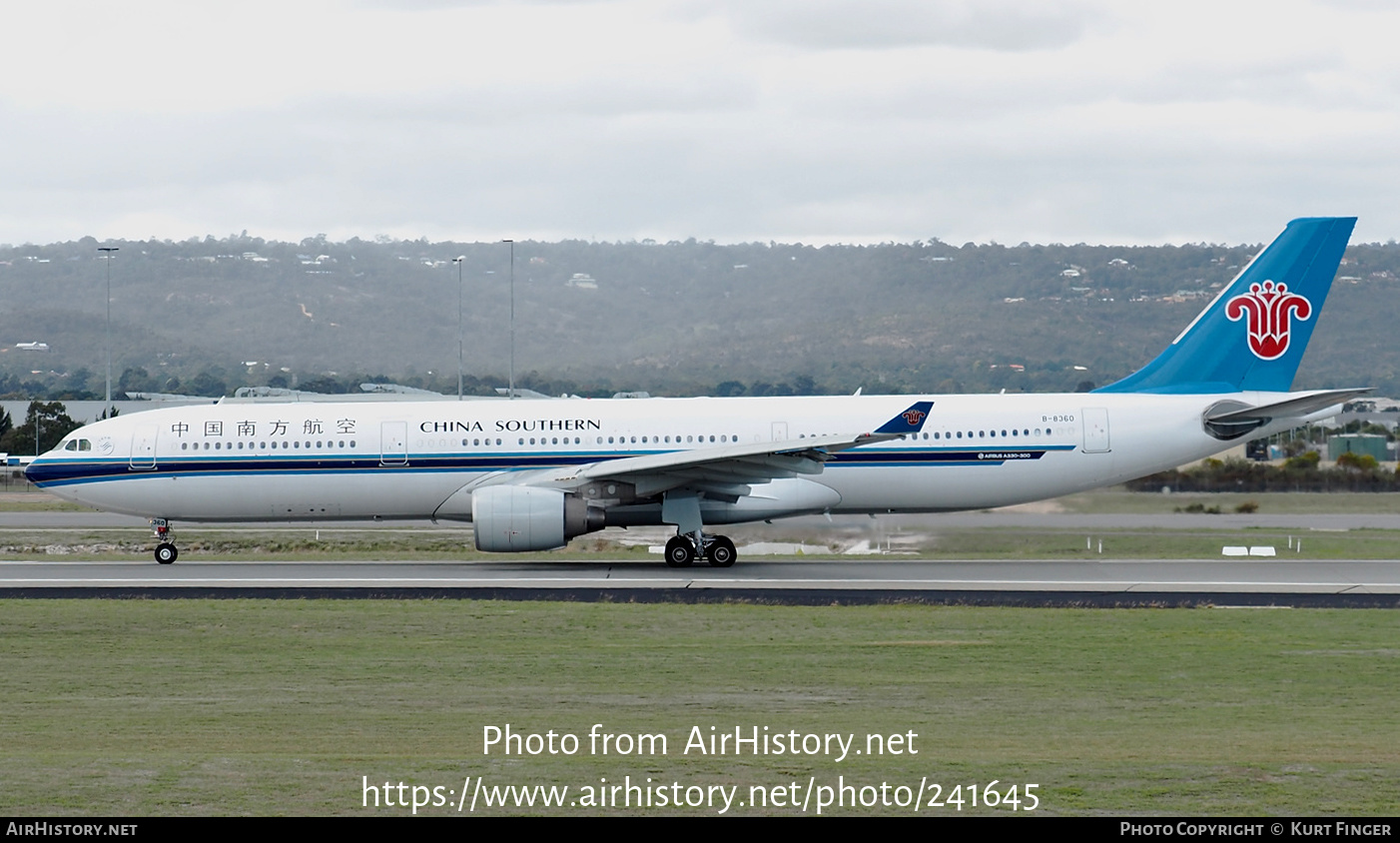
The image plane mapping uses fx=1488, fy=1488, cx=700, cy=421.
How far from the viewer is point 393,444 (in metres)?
30.4

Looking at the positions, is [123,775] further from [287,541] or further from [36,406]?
[36,406]

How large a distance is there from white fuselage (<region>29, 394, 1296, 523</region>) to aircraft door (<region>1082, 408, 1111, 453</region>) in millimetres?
31

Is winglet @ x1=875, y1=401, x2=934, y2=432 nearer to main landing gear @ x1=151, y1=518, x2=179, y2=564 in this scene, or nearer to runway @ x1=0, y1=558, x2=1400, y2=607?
runway @ x1=0, y1=558, x2=1400, y2=607

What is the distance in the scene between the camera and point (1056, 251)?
15388 cm

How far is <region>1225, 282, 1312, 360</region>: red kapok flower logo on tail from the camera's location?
31.6m

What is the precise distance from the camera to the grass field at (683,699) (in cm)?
1016

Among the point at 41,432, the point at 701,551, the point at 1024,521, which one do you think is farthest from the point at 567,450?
the point at 41,432

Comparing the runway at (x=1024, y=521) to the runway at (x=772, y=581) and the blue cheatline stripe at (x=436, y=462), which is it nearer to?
the blue cheatline stripe at (x=436, y=462)

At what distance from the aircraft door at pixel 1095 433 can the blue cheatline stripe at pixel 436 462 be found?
0.38 m

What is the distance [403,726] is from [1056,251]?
485 ft

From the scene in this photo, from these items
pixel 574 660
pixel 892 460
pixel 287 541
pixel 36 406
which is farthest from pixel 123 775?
pixel 36 406

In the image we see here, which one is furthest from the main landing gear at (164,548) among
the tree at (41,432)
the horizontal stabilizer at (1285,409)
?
the tree at (41,432)

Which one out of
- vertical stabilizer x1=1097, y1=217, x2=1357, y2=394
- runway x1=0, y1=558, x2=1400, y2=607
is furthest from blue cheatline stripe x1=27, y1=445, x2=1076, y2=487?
vertical stabilizer x1=1097, y1=217, x2=1357, y2=394

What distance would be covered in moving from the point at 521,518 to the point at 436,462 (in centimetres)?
329
